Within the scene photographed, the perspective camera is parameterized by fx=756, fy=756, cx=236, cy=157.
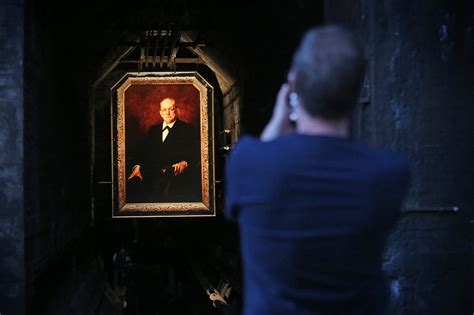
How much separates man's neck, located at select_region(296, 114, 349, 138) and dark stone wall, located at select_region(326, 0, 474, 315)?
11.4ft

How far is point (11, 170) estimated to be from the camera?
20.5 ft

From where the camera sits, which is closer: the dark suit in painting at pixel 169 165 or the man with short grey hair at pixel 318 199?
the man with short grey hair at pixel 318 199

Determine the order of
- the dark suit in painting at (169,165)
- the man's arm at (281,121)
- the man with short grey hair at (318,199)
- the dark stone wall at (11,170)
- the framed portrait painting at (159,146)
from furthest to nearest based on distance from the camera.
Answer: the dark suit in painting at (169,165), the framed portrait painting at (159,146), the dark stone wall at (11,170), the man's arm at (281,121), the man with short grey hair at (318,199)

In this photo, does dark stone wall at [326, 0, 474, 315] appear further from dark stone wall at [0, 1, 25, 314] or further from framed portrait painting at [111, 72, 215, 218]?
framed portrait painting at [111, 72, 215, 218]

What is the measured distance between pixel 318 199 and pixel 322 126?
17cm

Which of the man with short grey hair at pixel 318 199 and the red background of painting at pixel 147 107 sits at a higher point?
the red background of painting at pixel 147 107

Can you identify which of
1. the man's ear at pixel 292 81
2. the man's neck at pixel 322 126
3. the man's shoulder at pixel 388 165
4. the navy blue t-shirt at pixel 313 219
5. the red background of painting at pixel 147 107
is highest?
the red background of painting at pixel 147 107

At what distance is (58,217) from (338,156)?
801cm

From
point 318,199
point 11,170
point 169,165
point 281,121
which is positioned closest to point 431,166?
point 11,170

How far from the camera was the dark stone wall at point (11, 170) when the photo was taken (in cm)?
618

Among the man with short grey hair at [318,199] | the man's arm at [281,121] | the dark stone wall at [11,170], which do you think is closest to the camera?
the man with short grey hair at [318,199]

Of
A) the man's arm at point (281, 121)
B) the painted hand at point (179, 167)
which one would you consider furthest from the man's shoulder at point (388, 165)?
the painted hand at point (179, 167)

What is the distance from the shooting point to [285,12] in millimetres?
9336

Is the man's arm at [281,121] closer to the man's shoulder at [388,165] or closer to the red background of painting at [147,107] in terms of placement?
the man's shoulder at [388,165]
